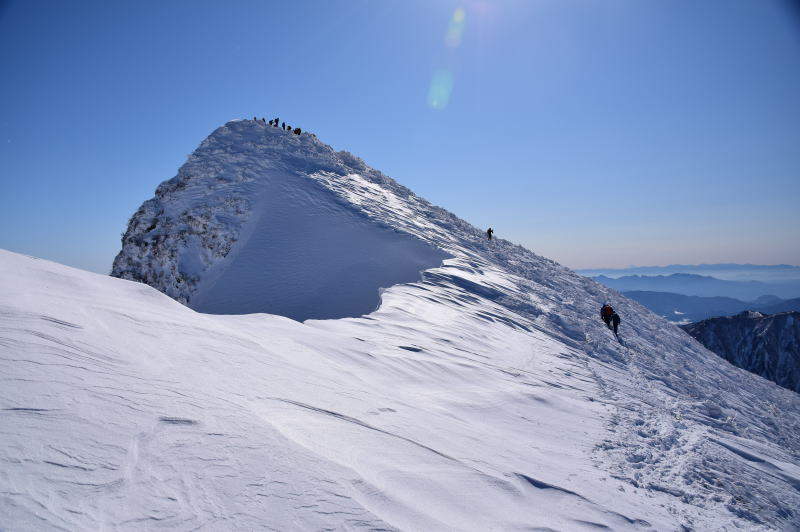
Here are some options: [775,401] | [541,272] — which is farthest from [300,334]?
[775,401]

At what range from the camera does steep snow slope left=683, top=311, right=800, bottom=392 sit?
250ft

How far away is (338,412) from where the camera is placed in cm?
564

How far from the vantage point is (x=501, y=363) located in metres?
10.9

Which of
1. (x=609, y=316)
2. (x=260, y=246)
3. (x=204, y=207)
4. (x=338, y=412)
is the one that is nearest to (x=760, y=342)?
(x=609, y=316)

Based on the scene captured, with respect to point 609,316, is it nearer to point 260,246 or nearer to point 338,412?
point 260,246

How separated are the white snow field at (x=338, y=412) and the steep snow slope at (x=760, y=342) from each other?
3318 inches

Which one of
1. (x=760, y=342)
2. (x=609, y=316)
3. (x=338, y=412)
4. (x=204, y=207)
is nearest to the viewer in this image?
(x=338, y=412)

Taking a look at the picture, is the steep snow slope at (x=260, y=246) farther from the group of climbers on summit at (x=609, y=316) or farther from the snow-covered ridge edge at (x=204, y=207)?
the group of climbers on summit at (x=609, y=316)

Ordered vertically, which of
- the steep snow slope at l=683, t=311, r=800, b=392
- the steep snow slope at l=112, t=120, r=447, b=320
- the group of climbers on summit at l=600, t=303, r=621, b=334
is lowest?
the steep snow slope at l=683, t=311, r=800, b=392

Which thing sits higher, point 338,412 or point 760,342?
point 338,412

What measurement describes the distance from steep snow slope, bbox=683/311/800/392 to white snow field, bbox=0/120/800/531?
84267 millimetres

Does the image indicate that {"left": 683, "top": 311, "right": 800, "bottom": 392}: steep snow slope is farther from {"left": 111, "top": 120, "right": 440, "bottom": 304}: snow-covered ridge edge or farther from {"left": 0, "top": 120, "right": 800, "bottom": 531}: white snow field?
{"left": 111, "top": 120, "right": 440, "bottom": 304}: snow-covered ridge edge

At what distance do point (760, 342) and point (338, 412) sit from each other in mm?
111697

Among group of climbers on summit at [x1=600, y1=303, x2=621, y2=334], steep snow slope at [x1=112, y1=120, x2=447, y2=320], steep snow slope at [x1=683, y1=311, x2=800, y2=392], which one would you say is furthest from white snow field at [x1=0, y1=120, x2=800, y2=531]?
steep snow slope at [x1=683, y1=311, x2=800, y2=392]
